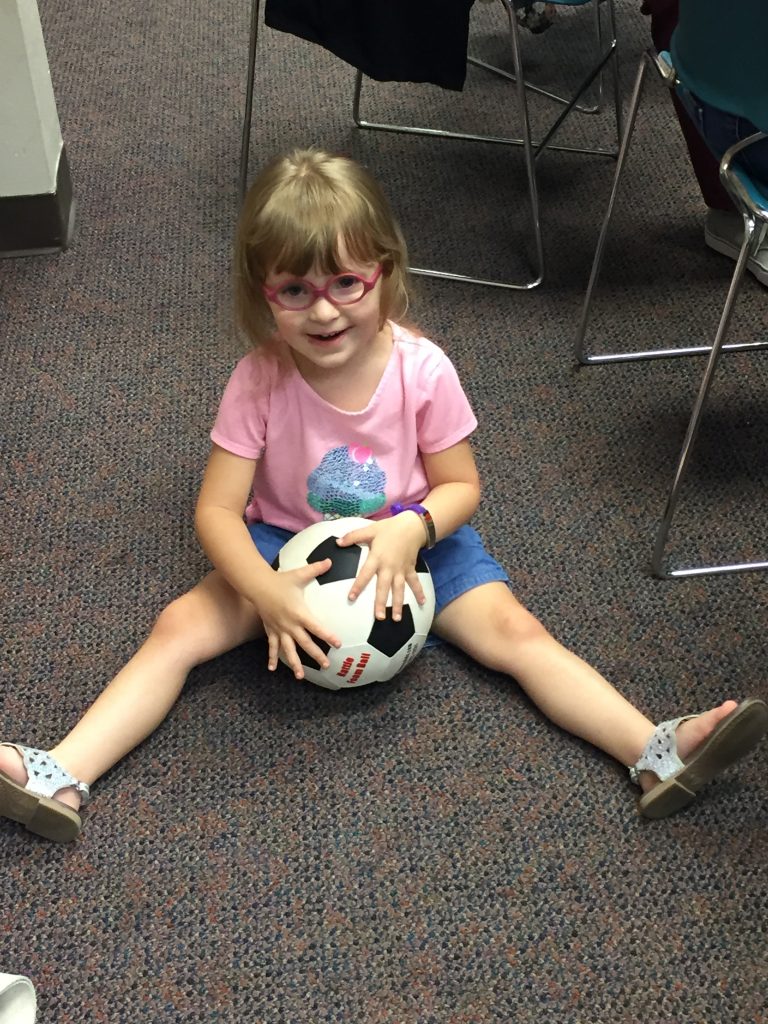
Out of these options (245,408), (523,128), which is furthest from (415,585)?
(523,128)

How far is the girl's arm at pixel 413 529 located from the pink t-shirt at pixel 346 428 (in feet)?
0.10

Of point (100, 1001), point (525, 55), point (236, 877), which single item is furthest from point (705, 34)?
point (525, 55)

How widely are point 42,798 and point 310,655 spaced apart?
328mm

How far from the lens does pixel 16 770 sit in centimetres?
117

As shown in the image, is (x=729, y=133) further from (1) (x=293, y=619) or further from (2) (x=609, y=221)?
(1) (x=293, y=619)

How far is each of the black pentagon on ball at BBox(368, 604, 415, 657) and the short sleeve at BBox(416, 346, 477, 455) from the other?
221 millimetres

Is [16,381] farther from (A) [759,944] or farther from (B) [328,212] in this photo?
(A) [759,944]

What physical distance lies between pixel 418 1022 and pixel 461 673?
0.45 m

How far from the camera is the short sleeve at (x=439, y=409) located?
131 centimetres

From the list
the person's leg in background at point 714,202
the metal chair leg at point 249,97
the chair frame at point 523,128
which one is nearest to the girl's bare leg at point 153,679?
the chair frame at point 523,128

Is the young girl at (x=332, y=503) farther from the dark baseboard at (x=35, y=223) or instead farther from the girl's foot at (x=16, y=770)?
the dark baseboard at (x=35, y=223)

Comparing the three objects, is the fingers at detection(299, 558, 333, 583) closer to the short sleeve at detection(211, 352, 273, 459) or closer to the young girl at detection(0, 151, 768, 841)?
the young girl at detection(0, 151, 768, 841)

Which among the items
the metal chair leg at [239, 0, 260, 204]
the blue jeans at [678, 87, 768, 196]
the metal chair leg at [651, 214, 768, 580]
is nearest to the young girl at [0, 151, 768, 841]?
the metal chair leg at [651, 214, 768, 580]

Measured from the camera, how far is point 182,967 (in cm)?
110
